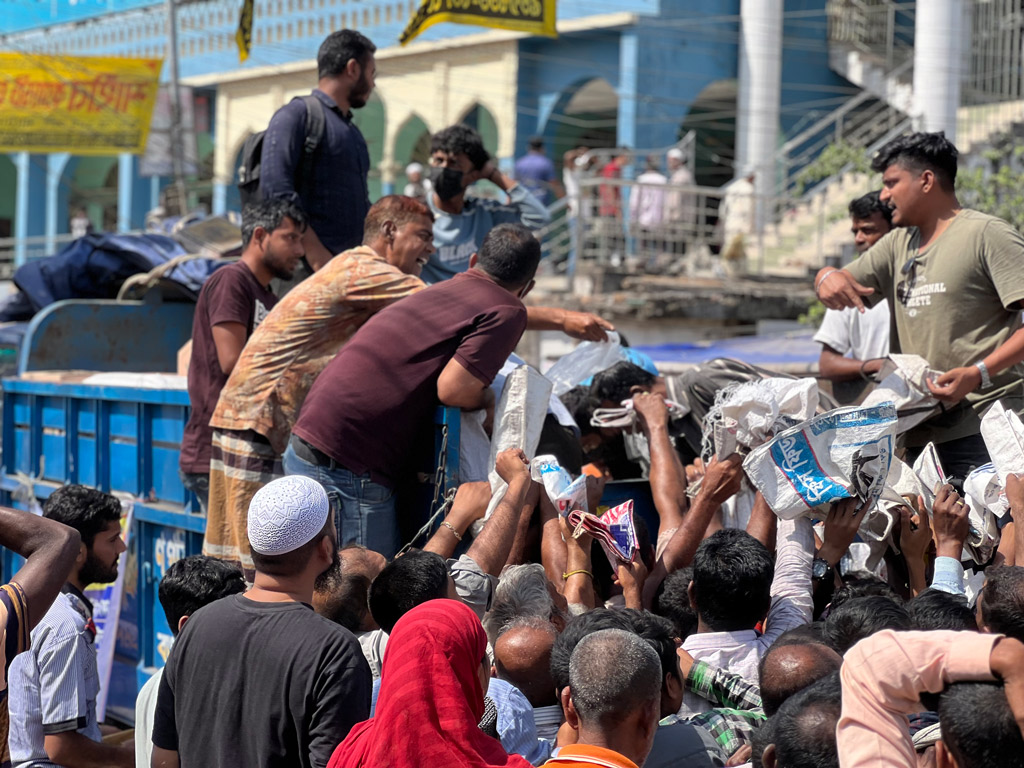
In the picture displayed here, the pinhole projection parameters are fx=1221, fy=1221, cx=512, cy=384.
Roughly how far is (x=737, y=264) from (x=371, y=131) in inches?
384

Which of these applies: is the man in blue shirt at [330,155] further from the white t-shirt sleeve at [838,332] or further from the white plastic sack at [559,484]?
the white t-shirt sleeve at [838,332]

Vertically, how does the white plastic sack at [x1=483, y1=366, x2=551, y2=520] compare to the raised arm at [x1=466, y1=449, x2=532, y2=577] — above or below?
above

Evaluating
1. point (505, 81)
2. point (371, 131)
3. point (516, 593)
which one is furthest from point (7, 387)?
point (371, 131)

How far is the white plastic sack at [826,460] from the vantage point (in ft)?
13.0

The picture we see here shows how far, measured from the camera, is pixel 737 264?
16.6 metres

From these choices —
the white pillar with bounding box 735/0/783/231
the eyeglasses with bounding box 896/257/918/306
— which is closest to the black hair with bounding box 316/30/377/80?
the eyeglasses with bounding box 896/257/918/306

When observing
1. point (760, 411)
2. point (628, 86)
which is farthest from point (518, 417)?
point (628, 86)

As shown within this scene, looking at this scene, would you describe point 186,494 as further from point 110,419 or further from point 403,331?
point 403,331

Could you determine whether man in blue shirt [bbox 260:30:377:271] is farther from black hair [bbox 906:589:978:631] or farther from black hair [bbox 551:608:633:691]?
black hair [bbox 906:589:978:631]

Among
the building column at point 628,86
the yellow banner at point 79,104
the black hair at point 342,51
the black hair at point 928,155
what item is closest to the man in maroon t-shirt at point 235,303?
the black hair at point 342,51

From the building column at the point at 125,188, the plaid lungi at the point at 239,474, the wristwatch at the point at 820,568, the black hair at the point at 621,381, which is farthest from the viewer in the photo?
the building column at the point at 125,188

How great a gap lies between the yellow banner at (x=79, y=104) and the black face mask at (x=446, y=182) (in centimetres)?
1094

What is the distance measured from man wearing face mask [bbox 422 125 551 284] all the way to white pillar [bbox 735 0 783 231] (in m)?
12.7

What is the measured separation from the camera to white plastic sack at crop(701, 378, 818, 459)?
4.34 m
